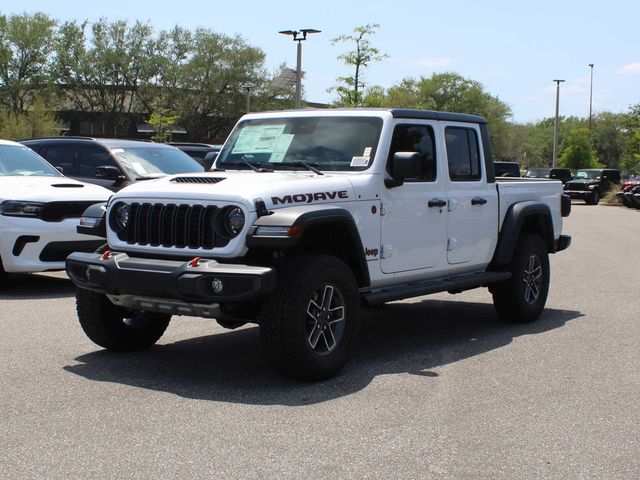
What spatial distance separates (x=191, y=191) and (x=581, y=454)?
9.90ft

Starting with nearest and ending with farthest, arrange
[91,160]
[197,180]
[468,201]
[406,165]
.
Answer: [197,180] → [406,165] → [468,201] → [91,160]

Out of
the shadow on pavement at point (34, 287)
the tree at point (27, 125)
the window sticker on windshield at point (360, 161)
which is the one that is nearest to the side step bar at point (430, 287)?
the window sticker on windshield at point (360, 161)

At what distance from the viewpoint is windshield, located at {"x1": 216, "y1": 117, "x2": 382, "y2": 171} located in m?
7.29

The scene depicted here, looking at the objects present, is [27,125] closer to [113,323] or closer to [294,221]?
[113,323]

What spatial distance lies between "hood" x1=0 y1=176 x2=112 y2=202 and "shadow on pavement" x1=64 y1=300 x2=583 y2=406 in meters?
3.37

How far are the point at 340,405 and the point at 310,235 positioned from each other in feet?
4.44

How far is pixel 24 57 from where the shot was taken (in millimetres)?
84562

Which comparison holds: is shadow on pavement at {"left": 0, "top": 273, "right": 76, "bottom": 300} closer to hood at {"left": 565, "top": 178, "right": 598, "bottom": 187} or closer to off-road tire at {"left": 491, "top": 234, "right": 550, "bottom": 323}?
off-road tire at {"left": 491, "top": 234, "right": 550, "bottom": 323}

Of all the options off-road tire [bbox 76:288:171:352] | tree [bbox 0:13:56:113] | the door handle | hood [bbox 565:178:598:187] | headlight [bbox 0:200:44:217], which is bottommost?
off-road tire [bbox 76:288:171:352]

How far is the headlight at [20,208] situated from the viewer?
10.4 m

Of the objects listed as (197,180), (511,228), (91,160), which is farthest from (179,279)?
(91,160)

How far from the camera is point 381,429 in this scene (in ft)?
17.2

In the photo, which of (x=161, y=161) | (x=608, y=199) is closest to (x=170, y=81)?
(x=608, y=199)

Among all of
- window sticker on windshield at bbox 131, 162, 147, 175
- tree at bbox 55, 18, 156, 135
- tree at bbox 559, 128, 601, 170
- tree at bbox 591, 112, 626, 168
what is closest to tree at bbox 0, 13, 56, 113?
tree at bbox 55, 18, 156, 135
